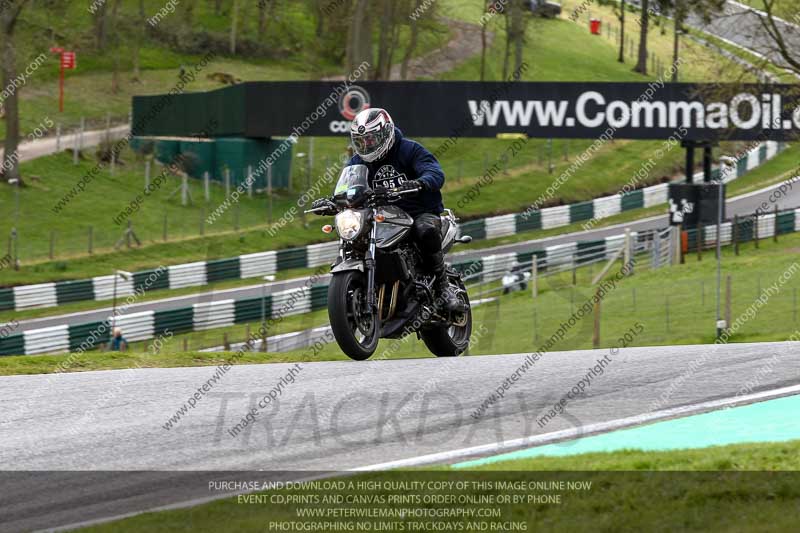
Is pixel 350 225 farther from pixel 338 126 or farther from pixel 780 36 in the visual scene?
pixel 338 126

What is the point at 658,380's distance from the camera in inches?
380

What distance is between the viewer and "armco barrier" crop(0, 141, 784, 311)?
33.2 metres

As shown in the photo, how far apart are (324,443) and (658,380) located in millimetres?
3326

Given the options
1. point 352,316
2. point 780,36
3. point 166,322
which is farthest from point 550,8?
point 352,316

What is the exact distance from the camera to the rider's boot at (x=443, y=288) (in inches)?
458

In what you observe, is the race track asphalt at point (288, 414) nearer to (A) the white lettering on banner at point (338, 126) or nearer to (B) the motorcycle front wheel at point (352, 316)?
(B) the motorcycle front wheel at point (352, 316)

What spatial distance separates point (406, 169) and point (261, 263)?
26.9 m

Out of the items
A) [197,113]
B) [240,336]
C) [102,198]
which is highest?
[197,113]

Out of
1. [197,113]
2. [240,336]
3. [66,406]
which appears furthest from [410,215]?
[197,113]

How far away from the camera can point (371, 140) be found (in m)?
11.0

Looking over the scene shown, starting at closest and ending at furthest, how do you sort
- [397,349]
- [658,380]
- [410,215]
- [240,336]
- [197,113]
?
1. [658,380]
2. [410,215]
3. [397,349]
4. [240,336]
5. [197,113]

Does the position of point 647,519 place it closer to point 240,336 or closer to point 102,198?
point 240,336

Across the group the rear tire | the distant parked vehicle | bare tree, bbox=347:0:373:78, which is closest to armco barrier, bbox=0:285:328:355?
bare tree, bbox=347:0:373:78

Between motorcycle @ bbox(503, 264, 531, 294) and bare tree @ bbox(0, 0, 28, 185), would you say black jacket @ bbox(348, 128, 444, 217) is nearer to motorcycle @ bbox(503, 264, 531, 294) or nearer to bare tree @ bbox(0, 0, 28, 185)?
motorcycle @ bbox(503, 264, 531, 294)
